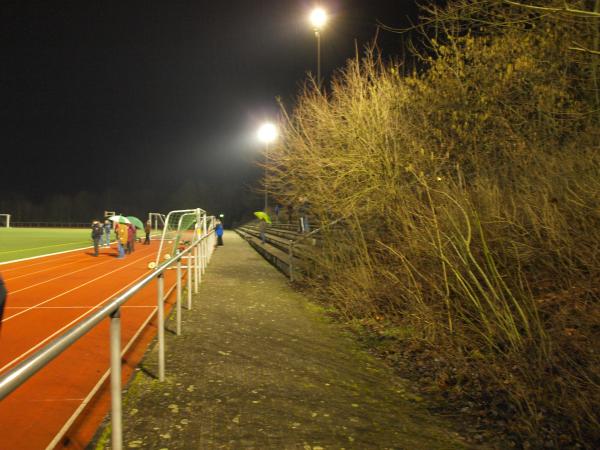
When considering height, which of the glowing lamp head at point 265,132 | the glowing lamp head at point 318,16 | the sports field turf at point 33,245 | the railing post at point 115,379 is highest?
the glowing lamp head at point 318,16

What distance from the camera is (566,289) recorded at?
5055 mm

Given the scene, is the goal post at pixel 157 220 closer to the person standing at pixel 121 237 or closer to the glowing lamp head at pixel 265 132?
the person standing at pixel 121 237

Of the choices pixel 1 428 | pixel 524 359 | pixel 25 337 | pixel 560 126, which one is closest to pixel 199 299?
pixel 25 337

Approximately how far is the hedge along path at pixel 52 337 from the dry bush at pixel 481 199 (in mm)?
3769

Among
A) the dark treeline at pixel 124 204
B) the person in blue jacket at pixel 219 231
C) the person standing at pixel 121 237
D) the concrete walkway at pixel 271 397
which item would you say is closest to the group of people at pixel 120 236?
the person standing at pixel 121 237

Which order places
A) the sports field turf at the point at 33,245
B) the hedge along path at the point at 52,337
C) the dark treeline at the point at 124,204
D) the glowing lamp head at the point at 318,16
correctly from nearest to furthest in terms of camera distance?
1. the hedge along path at the point at 52,337
2. the glowing lamp head at the point at 318,16
3. the sports field turf at the point at 33,245
4. the dark treeline at the point at 124,204

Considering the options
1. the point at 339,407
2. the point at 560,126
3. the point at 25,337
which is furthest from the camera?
the point at 560,126

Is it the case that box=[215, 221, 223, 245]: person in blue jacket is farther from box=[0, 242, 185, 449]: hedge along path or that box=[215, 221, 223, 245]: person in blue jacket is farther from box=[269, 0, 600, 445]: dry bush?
box=[269, 0, 600, 445]: dry bush

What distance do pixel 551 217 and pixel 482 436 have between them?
290 centimetres

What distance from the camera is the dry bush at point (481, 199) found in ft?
14.0

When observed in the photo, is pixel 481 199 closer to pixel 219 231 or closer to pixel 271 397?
pixel 271 397

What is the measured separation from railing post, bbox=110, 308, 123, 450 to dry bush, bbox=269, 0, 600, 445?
309 centimetres

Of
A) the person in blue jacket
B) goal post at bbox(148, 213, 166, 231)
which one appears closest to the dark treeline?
goal post at bbox(148, 213, 166, 231)

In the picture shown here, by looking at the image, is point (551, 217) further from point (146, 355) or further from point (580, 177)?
point (146, 355)
